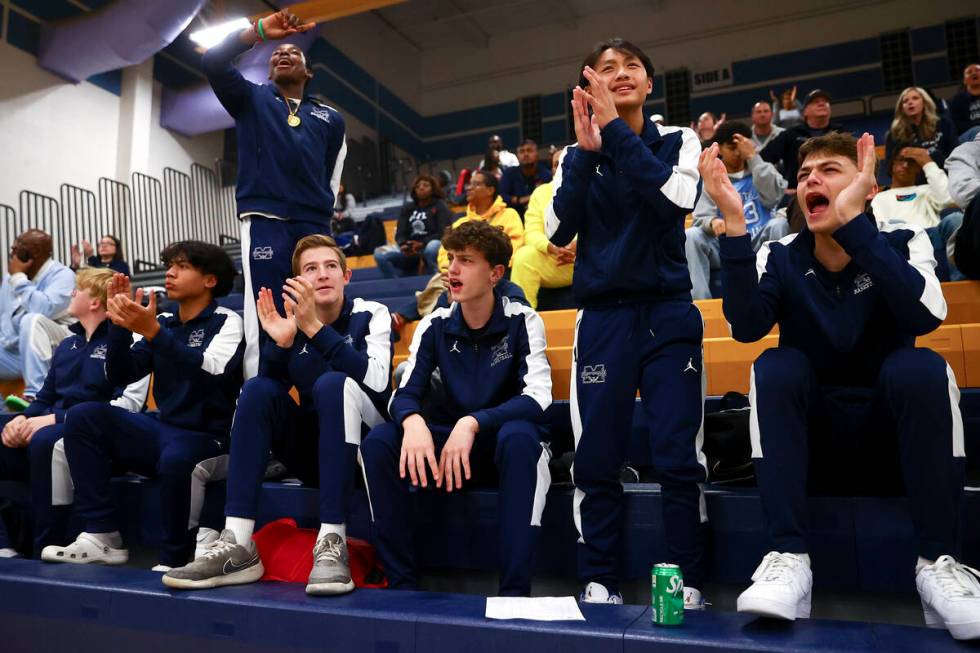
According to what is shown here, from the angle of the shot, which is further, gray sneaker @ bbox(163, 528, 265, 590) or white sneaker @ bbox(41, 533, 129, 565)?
white sneaker @ bbox(41, 533, 129, 565)

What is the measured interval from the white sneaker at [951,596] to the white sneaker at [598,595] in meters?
0.59

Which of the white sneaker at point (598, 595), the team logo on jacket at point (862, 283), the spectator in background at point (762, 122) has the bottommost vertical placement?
the white sneaker at point (598, 595)

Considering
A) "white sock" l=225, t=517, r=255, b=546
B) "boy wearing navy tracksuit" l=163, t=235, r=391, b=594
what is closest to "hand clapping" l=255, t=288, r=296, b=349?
"boy wearing navy tracksuit" l=163, t=235, r=391, b=594

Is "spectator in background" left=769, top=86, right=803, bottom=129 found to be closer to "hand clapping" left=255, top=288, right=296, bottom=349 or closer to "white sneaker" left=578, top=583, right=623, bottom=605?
"hand clapping" left=255, top=288, right=296, bottom=349

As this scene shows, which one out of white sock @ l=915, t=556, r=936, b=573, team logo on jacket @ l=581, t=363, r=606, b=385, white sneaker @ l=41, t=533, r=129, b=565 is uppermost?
team logo on jacket @ l=581, t=363, r=606, b=385

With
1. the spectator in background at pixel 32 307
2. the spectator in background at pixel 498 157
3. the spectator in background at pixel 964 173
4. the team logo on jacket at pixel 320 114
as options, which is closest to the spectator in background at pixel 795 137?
the spectator in background at pixel 964 173

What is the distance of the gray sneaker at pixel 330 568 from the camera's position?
5.49ft

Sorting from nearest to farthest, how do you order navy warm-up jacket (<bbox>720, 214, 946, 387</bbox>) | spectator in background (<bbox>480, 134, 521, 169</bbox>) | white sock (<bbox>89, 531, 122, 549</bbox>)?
navy warm-up jacket (<bbox>720, 214, 946, 387</bbox>)
white sock (<bbox>89, 531, 122, 549</bbox>)
spectator in background (<bbox>480, 134, 521, 169</bbox>)

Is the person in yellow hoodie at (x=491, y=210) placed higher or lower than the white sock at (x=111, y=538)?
higher

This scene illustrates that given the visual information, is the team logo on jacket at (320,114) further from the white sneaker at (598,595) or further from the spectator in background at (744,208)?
the white sneaker at (598,595)

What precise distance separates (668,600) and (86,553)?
5.57ft

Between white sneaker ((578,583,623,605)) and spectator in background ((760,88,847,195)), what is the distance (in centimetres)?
335

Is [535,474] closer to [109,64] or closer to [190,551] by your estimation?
[190,551]

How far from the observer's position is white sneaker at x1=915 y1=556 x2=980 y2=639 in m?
1.20
